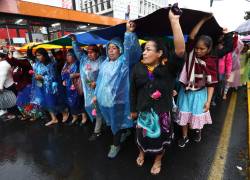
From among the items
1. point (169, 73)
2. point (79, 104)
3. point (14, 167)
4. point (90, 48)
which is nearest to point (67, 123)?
point (79, 104)

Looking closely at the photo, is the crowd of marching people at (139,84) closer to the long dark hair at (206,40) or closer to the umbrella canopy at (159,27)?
the long dark hair at (206,40)

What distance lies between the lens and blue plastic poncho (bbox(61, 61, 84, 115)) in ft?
12.8

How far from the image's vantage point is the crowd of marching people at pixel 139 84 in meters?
2.26

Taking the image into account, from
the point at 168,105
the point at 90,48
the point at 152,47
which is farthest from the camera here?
the point at 90,48

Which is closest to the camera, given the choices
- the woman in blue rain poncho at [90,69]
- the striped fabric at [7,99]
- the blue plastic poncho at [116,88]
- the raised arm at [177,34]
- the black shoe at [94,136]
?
the raised arm at [177,34]

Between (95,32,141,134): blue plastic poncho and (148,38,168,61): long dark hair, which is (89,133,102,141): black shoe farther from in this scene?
(148,38,168,61): long dark hair

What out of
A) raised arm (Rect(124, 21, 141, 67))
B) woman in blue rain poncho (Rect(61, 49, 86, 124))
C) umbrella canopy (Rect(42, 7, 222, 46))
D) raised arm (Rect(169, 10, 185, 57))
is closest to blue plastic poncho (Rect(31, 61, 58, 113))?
woman in blue rain poncho (Rect(61, 49, 86, 124))

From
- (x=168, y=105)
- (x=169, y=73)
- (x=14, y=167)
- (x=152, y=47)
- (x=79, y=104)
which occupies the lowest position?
(x=14, y=167)

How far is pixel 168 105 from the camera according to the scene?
2.38m

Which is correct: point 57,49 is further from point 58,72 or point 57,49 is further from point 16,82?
point 16,82

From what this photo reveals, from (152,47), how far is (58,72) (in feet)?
9.05

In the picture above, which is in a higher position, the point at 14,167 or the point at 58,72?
the point at 58,72

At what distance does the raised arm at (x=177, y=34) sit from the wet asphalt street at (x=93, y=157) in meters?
1.57

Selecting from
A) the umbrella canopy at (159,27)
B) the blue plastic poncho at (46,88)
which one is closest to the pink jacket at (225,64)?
the umbrella canopy at (159,27)
